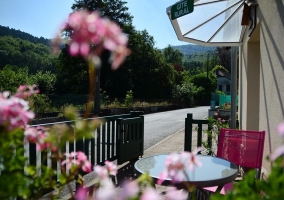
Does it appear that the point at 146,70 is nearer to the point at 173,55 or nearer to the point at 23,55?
the point at 23,55

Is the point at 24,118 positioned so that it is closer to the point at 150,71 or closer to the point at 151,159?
the point at 151,159

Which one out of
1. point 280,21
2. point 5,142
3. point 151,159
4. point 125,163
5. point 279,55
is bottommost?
point 125,163

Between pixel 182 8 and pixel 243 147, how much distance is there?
2.12 metres

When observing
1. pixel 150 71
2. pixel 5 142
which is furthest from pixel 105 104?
pixel 5 142

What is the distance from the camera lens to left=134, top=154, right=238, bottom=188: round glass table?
2344 millimetres

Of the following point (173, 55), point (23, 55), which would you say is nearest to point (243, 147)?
point (23, 55)

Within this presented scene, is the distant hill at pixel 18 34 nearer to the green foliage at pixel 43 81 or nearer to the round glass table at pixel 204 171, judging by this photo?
the green foliage at pixel 43 81

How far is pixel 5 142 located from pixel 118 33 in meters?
0.53

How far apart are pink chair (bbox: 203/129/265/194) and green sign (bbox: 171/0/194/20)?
1.76 metres

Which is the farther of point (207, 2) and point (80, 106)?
point (80, 106)

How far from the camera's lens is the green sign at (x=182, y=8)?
434 cm

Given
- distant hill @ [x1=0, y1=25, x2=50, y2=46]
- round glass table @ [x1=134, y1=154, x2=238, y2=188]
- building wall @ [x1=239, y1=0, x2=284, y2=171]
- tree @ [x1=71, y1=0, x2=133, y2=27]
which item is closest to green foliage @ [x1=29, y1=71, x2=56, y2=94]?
tree @ [x1=71, y1=0, x2=133, y2=27]

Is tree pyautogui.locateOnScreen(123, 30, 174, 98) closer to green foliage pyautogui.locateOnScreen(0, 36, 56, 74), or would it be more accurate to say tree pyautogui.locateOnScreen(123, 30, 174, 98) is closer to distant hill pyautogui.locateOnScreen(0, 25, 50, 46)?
green foliage pyautogui.locateOnScreen(0, 36, 56, 74)

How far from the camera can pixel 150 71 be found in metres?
43.8
